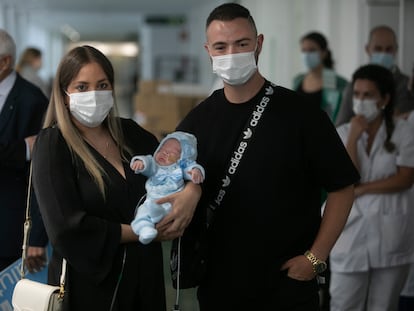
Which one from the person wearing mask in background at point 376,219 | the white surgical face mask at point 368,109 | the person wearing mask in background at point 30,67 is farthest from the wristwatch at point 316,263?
the person wearing mask in background at point 30,67

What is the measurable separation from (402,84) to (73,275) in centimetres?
293

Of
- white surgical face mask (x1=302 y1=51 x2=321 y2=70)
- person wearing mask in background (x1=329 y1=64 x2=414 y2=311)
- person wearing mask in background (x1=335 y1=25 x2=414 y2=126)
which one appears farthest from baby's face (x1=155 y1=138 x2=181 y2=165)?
white surgical face mask (x1=302 y1=51 x2=321 y2=70)

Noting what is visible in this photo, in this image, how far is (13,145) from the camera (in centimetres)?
301

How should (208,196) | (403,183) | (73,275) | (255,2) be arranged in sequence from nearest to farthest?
(73,275) < (208,196) < (403,183) < (255,2)

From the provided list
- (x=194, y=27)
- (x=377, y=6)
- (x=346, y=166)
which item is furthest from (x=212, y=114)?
(x=194, y=27)

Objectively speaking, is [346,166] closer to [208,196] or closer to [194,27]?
[208,196]

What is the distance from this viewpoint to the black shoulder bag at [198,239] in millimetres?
2209

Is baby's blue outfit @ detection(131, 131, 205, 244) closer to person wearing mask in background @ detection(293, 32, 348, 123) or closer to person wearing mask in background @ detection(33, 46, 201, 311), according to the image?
person wearing mask in background @ detection(33, 46, 201, 311)

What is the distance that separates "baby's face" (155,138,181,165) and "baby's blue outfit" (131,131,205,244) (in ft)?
0.04

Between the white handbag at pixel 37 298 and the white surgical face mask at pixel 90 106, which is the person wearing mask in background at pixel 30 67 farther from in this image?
the white handbag at pixel 37 298

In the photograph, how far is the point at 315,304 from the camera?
90.7 inches

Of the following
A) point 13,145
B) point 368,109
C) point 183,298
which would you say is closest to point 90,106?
point 183,298

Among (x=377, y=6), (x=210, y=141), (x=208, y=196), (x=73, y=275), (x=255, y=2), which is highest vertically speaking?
(x=255, y=2)

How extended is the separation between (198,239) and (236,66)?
598mm
